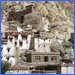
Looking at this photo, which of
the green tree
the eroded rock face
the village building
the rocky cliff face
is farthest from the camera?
the rocky cliff face

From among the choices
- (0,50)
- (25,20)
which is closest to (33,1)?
(25,20)

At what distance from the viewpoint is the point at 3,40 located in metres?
12.2

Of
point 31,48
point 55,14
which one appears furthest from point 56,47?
point 55,14

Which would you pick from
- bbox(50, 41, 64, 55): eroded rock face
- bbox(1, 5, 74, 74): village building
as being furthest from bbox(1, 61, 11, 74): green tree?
bbox(50, 41, 64, 55): eroded rock face

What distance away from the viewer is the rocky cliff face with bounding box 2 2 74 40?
12.5 meters

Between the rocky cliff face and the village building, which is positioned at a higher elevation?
the rocky cliff face

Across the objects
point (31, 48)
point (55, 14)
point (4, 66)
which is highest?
point (55, 14)

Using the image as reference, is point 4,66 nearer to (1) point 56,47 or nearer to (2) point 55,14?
(1) point 56,47

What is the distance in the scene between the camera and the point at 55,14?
13.0m

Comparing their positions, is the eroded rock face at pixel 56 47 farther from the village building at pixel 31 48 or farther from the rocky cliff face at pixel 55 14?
the rocky cliff face at pixel 55 14

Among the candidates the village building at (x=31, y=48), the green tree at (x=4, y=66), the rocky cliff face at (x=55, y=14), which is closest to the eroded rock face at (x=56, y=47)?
the village building at (x=31, y=48)

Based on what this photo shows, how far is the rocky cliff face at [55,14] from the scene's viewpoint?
41.0ft

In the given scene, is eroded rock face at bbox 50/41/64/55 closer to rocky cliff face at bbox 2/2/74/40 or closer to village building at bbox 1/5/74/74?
village building at bbox 1/5/74/74

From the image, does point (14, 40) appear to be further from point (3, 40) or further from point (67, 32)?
point (67, 32)
